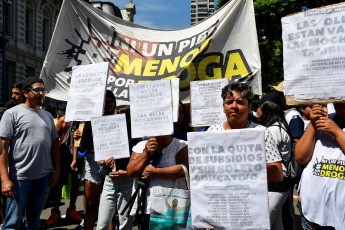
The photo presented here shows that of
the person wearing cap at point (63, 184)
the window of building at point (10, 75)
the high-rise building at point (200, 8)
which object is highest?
the high-rise building at point (200, 8)

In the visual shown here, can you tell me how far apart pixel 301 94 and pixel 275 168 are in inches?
20.9

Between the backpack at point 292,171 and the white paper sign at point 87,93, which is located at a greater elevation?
the white paper sign at point 87,93

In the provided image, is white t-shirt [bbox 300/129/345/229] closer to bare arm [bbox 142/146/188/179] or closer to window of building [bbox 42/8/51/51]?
bare arm [bbox 142/146/188/179]

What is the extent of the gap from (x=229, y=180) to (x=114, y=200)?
1.93 metres

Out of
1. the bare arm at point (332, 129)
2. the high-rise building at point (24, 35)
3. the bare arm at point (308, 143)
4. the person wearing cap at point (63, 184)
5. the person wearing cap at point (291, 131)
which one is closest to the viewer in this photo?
the bare arm at point (332, 129)

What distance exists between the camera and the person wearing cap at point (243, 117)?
2.53 m

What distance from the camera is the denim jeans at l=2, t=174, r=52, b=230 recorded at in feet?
11.8

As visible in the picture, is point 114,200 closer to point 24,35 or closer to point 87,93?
point 87,93

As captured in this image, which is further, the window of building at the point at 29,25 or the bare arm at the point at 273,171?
the window of building at the point at 29,25

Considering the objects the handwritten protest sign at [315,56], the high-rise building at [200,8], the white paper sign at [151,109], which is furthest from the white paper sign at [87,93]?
the high-rise building at [200,8]

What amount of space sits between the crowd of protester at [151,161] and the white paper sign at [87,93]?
0.75 feet

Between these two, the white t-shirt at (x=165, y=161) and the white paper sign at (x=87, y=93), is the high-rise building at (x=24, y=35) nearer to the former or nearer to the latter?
the white paper sign at (x=87, y=93)

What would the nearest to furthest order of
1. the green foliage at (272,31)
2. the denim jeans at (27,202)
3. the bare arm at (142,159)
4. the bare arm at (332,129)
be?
the bare arm at (332,129), the bare arm at (142,159), the denim jeans at (27,202), the green foliage at (272,31)

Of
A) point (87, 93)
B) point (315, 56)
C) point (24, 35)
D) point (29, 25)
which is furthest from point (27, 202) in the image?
point (29, 25)
